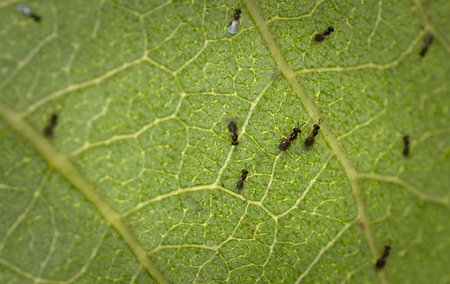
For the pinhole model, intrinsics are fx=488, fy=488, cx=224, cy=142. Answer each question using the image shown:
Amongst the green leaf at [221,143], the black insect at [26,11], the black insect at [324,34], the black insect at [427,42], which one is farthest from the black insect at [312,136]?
the black insect at [26,11]

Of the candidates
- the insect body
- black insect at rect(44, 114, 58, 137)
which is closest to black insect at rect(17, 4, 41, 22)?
black insect at rect(44, 114, 58, 137)

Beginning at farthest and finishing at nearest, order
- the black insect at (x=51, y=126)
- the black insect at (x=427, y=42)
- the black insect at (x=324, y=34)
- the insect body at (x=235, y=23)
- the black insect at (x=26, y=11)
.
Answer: the black insect at (x=427, y=42) < the black insect at (x=324, y=34) < the insect body at (x=235, y=23) < the black insect at (x=51, y=126) < the black insect at (x=26, y=11)

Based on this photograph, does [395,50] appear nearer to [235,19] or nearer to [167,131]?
[235,19]

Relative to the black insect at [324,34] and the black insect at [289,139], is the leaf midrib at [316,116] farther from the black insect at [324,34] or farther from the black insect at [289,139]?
the black insect at [324,34]

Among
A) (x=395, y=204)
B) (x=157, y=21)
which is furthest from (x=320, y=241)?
(x=157, y=21)

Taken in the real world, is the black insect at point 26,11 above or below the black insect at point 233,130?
above

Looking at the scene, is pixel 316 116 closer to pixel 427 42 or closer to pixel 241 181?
pixel 241 181

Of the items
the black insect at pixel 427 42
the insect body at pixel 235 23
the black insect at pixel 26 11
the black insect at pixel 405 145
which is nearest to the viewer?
the black insect at pixel 26 11
